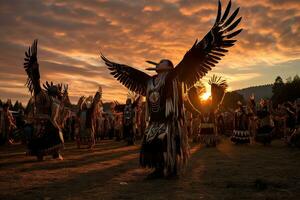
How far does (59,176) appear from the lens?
7.54 m

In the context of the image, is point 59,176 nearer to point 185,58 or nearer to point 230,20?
point 185,58

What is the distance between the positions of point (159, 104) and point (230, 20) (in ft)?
7.38

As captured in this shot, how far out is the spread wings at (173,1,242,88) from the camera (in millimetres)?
6891

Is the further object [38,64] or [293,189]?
[38,64]

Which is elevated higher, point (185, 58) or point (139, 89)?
point (185, 58)

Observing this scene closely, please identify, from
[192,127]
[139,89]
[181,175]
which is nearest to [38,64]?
[139,89]

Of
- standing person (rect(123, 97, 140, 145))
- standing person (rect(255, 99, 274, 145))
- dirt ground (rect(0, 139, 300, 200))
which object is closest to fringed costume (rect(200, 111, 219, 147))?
standing person (rect(255, 99, 274, 145))

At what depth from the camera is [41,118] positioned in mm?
10781

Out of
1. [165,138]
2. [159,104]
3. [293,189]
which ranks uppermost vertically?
[159,104]

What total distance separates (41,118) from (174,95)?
5.26 meters

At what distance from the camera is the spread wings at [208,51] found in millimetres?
6891

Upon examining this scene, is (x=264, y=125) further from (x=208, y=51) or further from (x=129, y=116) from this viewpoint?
(x=208, y=51)

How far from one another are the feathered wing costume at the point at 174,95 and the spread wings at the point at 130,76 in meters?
0.47

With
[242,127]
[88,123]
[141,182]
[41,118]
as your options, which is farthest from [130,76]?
[242,127]
